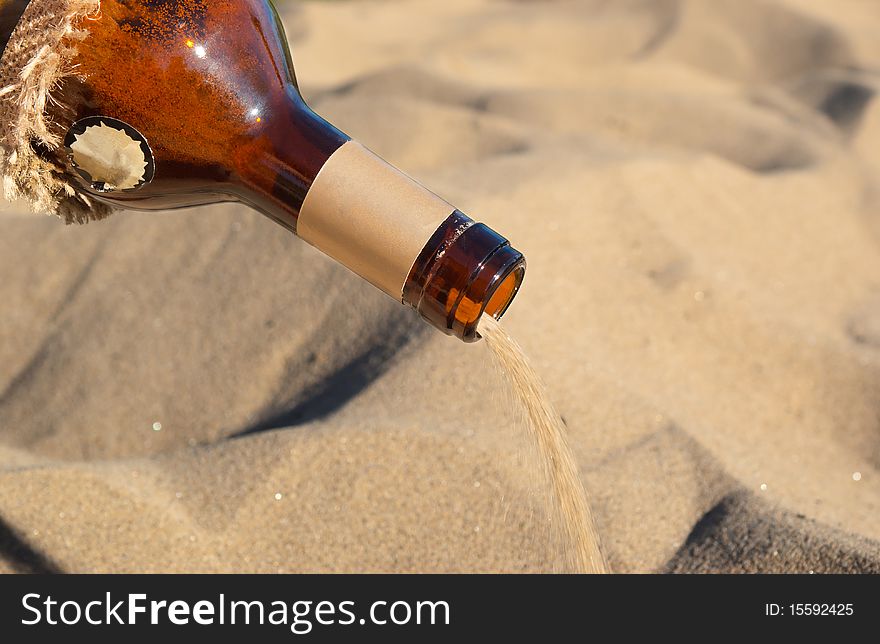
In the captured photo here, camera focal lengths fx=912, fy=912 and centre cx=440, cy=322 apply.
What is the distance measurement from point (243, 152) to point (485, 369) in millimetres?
806

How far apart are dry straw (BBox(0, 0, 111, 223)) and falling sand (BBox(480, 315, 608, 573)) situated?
488 mm

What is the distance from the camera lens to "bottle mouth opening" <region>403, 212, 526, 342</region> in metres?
0.91

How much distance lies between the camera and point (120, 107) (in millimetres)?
895

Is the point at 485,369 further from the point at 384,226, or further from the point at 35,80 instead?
the point at 35,80

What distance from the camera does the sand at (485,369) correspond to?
1.44 m

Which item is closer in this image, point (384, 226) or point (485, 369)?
point (384, 226)

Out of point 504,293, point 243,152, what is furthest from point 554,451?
point 243,152

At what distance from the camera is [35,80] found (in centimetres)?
88

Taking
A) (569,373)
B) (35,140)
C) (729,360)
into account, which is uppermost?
(35,140)

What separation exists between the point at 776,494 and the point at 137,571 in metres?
1.04

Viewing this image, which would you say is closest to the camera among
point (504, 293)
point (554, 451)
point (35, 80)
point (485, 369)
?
point (35, 80)

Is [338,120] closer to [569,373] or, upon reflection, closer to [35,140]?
[569,373]

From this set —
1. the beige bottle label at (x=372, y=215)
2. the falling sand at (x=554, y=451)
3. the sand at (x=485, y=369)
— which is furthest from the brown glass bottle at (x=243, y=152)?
the sand at (x=485, y=369)
